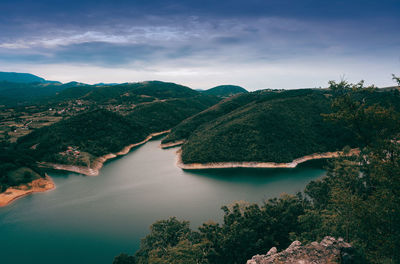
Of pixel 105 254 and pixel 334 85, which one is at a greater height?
pixel 334 85

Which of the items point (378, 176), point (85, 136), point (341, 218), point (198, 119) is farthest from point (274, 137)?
point (85, 136)

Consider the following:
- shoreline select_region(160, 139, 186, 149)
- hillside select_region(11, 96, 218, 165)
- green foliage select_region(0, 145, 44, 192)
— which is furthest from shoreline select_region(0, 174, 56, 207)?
shoreline select_region(160, 139, 186, 149)

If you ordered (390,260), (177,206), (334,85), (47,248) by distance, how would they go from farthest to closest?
1. (177,206)
2. (47,248)
3. (334,85)
4. (390,260)

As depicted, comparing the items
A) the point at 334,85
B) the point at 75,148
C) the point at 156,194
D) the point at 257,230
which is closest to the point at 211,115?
the point at 75,148

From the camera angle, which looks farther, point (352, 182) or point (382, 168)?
point (352, 182)

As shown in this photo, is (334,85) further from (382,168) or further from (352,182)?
(352,182)

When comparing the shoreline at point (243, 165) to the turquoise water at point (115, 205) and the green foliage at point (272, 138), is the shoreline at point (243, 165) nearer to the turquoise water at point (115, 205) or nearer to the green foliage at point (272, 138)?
the green foliage at point (272, 138)

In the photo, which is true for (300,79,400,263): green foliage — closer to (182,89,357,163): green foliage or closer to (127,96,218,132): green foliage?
(182,89,357,163): green foliage
